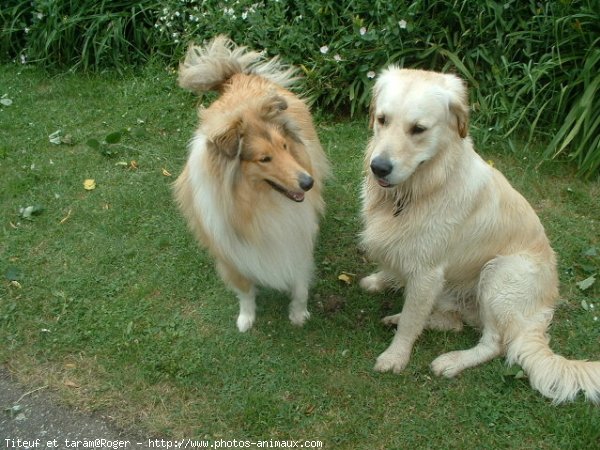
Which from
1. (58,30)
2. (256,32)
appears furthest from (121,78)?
(256,32)

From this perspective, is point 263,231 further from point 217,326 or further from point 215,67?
point 215,67

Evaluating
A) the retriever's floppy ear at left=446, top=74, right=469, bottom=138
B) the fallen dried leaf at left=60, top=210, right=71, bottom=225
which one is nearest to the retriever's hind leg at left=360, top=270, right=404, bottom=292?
the retriever's floppy ear at left=446, top=74, right=469, bottom=138

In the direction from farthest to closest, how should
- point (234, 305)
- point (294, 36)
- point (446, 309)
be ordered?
point (294, 36) < point (234, 305) < point (446, 309)

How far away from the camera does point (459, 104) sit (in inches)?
95.7

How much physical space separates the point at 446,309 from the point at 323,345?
2.49ft

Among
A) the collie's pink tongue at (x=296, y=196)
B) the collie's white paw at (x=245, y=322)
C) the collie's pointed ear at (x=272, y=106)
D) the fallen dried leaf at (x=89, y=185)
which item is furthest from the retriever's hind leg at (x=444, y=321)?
the fallen dried leaf at (x=89, y=185)

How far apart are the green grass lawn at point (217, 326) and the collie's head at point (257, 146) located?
1.05 m

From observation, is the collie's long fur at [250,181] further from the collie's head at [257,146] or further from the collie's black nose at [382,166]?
the collie's black nose at [382,166]

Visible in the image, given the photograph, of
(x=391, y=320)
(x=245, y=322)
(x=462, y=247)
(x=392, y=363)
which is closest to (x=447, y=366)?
(x=392, y=363)

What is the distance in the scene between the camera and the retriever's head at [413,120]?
237 centimetres

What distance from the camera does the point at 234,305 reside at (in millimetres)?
3486

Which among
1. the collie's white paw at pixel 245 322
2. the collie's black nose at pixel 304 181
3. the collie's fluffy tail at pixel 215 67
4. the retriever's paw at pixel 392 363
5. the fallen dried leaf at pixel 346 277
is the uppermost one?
the collie's fluffy tail at pixel 215 67

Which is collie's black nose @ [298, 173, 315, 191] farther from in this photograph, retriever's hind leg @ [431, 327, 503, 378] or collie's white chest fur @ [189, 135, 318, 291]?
retriever's hind leg @ [431, 327, 503, 378]

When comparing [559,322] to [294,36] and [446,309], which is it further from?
[294,36]
